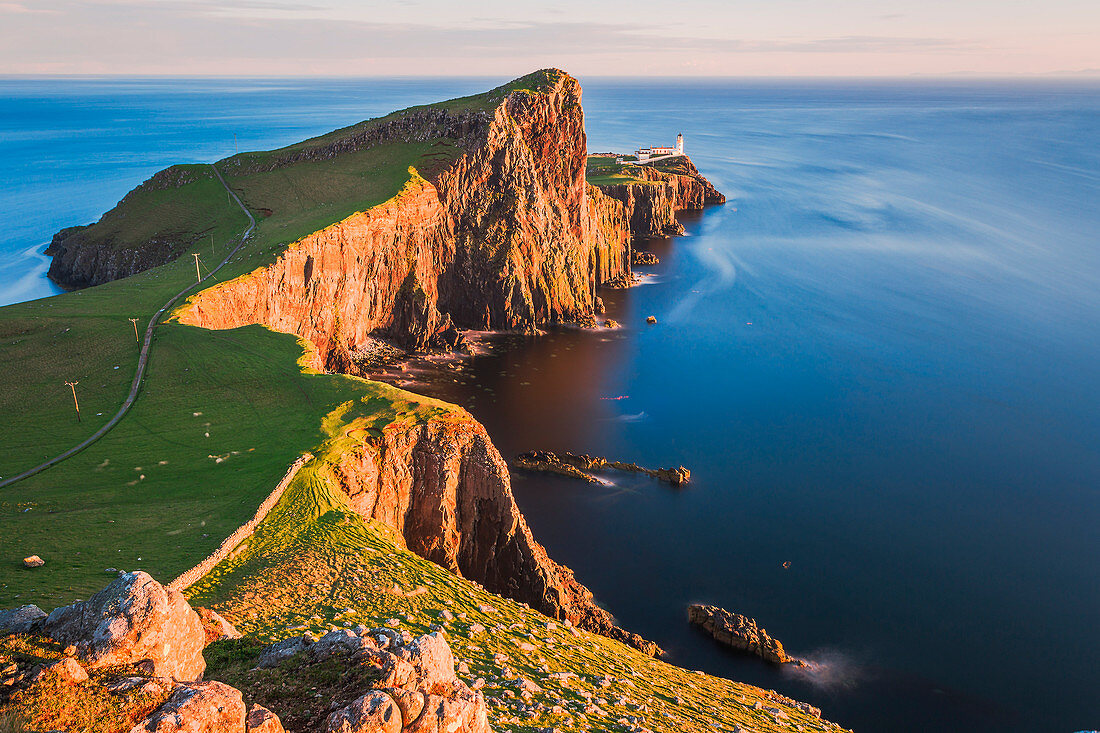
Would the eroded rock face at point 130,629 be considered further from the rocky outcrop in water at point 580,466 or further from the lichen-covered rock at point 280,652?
the rocky outcrop in water at point 580,466

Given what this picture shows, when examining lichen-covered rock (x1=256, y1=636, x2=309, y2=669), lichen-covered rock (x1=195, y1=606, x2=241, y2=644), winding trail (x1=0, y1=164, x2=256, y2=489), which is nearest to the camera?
lichen-covered rock (x1=256, y1=636, x2=309, y2=669)

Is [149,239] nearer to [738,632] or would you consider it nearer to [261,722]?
[738,632]

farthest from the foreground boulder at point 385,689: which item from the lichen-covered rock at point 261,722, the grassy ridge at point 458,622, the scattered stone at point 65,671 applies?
the grassy ridge at point 458,622

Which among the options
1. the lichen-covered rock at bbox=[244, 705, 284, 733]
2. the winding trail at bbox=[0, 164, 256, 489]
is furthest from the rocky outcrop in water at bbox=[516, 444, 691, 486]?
the lichen-covered rock at bbox=[244, 705, 284, 733]

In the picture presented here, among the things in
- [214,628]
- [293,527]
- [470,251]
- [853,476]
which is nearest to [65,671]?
[214,628]

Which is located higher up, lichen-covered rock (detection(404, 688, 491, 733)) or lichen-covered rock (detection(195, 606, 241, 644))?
lichen-covered rock (detection(404, 688, 491, 733))

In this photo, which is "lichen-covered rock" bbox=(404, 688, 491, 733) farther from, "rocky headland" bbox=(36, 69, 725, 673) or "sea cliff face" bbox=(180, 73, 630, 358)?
"sea cliff face" bbox=(180, 73, 630, 358)

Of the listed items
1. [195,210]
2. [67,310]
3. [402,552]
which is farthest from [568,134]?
[402,552]
